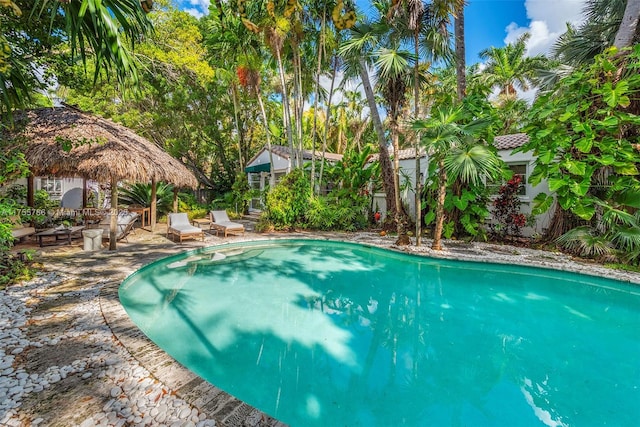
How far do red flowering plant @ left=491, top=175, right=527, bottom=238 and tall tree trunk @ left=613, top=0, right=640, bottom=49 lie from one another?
505 centimetres

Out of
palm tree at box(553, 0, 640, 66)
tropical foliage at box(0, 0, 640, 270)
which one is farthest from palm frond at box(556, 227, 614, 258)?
palm tree at box(553, 0, 640, 66)

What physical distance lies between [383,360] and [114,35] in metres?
5.71

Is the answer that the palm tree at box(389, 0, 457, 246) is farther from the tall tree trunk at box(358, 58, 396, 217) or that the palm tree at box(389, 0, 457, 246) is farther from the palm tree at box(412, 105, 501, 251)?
the tall tree trunk at box(358, 58, 396, 217)

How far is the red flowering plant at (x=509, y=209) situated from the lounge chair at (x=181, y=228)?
39.4 ft

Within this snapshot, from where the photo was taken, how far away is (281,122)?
26312 millimetres

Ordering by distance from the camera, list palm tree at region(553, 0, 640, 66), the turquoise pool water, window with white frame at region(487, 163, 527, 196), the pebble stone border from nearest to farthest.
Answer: the pebble stone border < the turquoise pool water < palm tree at region(553, 0, 640, 66) < window with white frame at region(487, 163, 527, 196)

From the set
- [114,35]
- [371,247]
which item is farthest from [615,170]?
[114,35]

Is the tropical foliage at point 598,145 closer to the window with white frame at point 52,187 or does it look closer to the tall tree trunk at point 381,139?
the tall tree trunk at point 381,139

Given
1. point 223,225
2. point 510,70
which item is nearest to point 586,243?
point 223,225

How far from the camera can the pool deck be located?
256 centimetres

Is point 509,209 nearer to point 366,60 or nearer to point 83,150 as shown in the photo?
point 366,60

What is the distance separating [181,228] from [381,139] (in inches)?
366

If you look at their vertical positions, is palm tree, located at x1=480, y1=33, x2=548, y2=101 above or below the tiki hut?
above

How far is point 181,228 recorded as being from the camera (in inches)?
440
